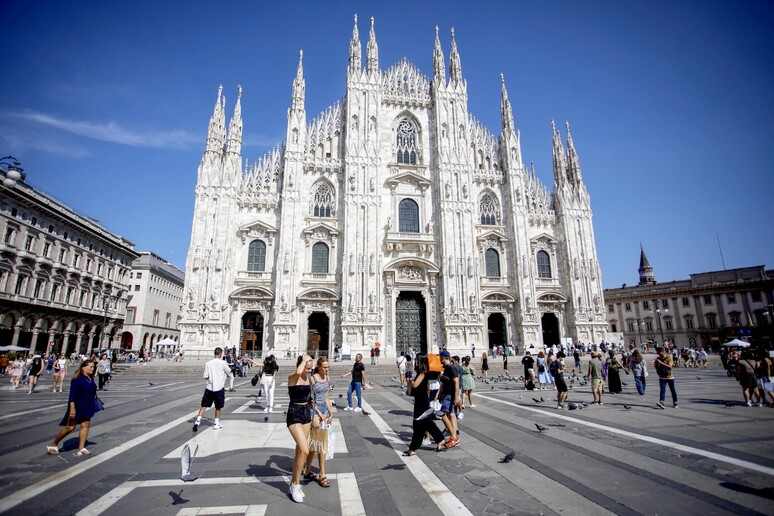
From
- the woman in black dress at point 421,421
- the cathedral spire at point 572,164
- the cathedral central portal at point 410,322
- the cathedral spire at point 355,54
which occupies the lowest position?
the woman in black dress at point 421,421

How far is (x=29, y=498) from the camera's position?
4242 millimetres

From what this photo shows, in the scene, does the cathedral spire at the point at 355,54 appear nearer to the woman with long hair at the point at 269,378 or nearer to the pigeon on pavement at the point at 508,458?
the woman with long hair at the point at 269,378

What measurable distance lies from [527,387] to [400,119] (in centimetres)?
2648

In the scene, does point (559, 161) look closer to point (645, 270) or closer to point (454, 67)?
point (454, 67)

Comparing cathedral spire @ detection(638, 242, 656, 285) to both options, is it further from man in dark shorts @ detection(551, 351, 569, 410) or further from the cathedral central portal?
man in dark shorts @ detection(551, 351, 569, 410)

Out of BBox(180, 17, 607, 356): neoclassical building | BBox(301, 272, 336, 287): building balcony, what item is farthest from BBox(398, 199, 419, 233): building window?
BBox(301, 272, 336, 287): building balcony

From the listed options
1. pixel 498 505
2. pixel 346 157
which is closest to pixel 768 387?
pixel 498 505

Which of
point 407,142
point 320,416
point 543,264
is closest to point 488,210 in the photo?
point 543,264

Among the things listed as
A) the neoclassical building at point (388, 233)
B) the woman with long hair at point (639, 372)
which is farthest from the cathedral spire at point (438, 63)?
the woman with long hair at point (639, 372)

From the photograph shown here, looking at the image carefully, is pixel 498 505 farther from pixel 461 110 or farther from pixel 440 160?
pixel 461 110

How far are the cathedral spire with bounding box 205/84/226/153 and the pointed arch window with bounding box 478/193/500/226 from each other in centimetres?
2157

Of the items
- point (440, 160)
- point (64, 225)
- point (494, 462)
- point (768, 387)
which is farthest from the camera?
point (64, 225)

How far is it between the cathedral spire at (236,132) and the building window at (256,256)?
291 inches

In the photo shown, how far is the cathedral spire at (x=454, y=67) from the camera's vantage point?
34750mm
